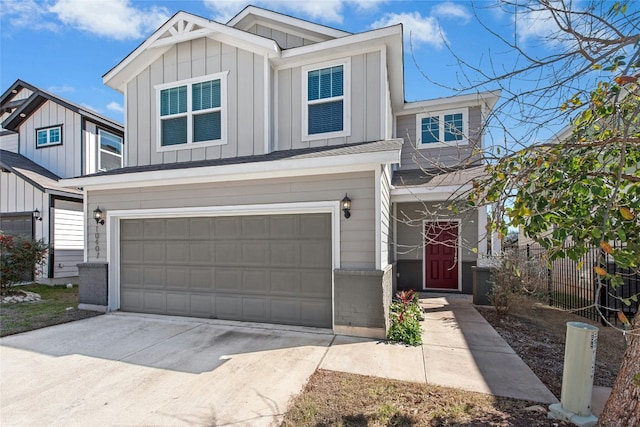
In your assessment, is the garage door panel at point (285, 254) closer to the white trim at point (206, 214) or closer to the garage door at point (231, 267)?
the garage door at point (231, 267)

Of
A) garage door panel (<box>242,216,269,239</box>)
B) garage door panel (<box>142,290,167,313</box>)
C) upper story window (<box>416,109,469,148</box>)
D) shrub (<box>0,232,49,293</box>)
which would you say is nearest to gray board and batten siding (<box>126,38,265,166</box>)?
garage door panel (<box>242,216,269,239</box>)

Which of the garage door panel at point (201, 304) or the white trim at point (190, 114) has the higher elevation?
the white trim at point (190, 114)

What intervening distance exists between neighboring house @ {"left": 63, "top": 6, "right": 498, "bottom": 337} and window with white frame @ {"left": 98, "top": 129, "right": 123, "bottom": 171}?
5.79m

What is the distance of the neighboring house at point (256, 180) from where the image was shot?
5449mm

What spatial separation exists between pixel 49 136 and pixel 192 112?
942 centimetres

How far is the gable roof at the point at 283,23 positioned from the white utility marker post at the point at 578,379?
6.40 m

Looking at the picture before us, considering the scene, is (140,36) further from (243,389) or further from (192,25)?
(243,389)

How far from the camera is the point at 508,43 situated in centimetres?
309

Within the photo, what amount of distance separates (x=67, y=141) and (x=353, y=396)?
560 inches

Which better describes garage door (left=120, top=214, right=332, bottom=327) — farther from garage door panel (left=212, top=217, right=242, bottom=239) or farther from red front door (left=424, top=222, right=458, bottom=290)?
red front door (left=424, top=222, right=458, bottom=290)

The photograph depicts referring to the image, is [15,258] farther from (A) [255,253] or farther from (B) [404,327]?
A: (B) [404,327]

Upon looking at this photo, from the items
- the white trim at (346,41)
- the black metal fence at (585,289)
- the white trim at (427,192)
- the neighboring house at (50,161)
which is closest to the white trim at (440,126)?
the white trim at (427,192)

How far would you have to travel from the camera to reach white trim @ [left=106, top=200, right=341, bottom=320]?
218 inches

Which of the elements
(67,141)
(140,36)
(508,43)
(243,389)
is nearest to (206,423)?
(243,389)
